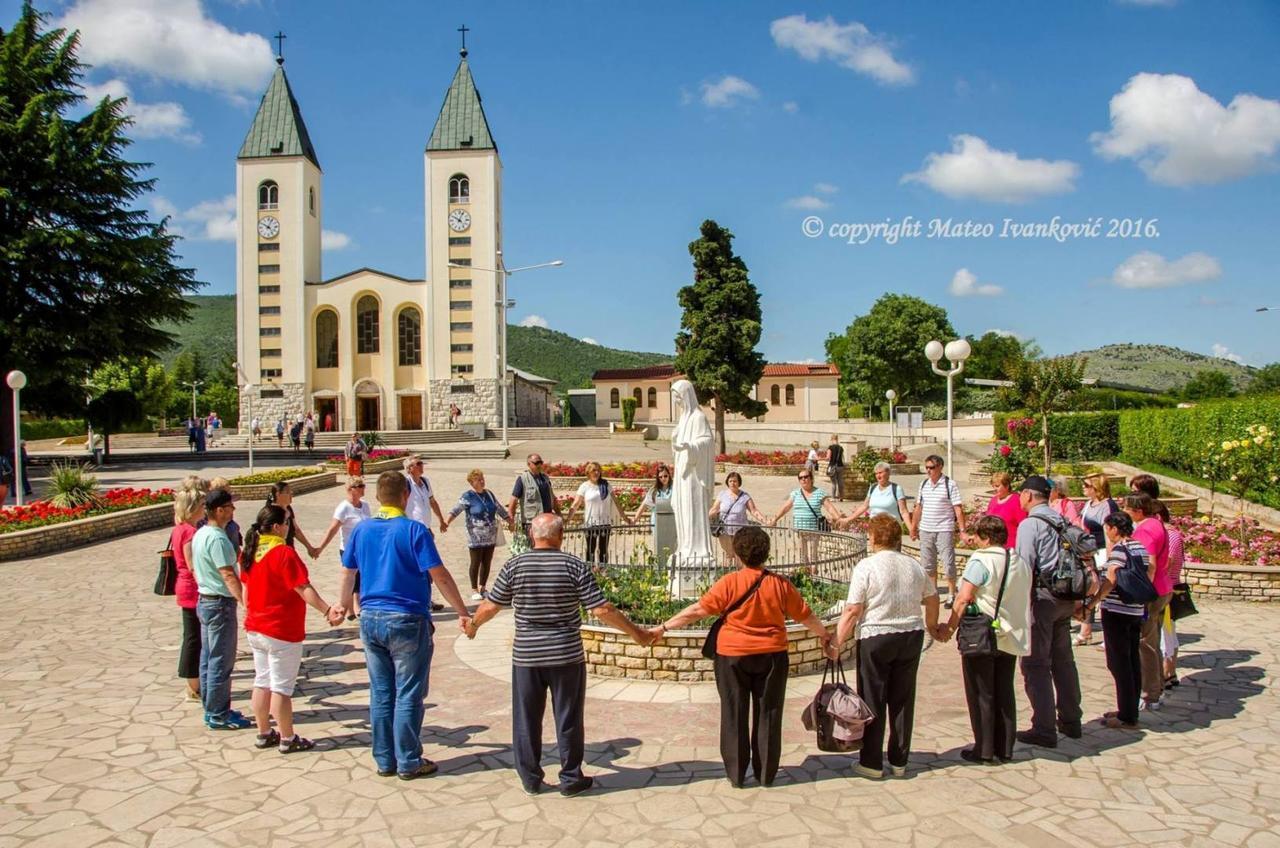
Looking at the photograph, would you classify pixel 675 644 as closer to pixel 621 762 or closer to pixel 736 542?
pixel 621 762

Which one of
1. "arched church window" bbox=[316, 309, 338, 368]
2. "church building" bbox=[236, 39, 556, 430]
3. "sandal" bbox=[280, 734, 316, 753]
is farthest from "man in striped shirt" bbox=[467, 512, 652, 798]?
"arched church window" bbox=[316, 309, 338, 368]

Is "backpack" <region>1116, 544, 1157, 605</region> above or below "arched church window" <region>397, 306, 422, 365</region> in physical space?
below

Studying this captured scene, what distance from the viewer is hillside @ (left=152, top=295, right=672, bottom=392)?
5689 inches

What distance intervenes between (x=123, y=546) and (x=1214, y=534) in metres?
16.9

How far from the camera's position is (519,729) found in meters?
4.75

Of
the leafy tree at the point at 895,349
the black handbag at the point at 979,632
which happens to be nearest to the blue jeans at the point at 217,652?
the black handbag at the point at 979,632

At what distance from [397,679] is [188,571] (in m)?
2.36

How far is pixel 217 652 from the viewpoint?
19.0 feet

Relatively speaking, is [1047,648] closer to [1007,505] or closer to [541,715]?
[1007,505]

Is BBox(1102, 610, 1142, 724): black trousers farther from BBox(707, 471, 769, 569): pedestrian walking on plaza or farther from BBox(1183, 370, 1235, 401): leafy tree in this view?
BBox(1183, 370, 1235, 401): leafy tree

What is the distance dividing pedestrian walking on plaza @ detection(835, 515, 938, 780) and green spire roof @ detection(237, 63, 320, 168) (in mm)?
53420

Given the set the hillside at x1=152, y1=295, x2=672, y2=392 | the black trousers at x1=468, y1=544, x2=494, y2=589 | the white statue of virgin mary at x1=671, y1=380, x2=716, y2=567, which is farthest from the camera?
the hillside at x1=152, y1=295, x2=672, y2=392

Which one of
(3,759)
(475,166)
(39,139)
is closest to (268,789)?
(3,759)

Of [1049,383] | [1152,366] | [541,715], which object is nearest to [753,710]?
[541,715]
